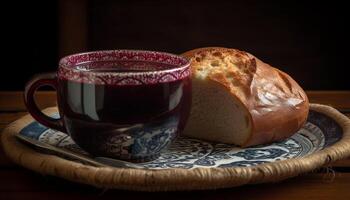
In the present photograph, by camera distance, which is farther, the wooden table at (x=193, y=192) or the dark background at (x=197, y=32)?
the dark background at (x=197, y=32)

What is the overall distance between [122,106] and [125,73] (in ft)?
0.12

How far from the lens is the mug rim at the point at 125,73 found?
0.69 metres

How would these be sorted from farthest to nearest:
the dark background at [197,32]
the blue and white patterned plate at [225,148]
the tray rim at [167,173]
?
the dark background at [197,32]
the blue and white patterned plate at [225,148]
the tray rim at [167,173]

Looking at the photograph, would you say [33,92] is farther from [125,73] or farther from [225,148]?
[225,148]

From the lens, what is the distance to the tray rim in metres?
0.64

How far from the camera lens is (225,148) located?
837 mm

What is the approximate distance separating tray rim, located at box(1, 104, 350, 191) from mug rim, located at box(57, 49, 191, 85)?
3.9 inches

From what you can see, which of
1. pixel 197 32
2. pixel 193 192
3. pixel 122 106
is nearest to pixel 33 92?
pixel 122 106

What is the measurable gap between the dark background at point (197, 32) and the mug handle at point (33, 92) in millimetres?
1351

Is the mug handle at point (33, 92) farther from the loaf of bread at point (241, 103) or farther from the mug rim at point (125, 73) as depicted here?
the loaf of bread at point (241, 103)

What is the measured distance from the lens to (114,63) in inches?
32.1

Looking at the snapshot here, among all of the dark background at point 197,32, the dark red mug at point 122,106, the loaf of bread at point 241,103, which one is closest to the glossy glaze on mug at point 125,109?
the dark red mug at point 122,106

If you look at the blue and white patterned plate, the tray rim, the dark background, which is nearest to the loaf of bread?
the blue and white patterned plate

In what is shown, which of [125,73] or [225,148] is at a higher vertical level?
[125,73]
